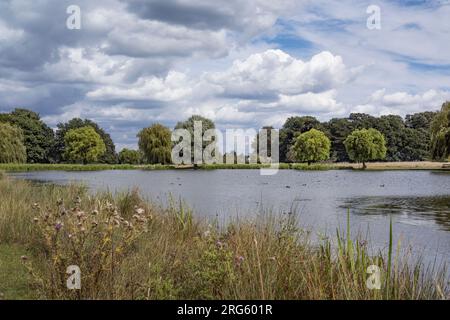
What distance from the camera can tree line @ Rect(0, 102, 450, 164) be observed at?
41.2 meters

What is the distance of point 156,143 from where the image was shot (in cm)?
6381

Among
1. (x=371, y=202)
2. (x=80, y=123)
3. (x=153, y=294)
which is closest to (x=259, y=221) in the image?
(x=153, y=294)

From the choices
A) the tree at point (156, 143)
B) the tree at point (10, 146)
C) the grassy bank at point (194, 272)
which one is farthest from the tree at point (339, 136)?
the grassy bank at point (194, 272)

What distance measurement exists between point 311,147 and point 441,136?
3848 cm

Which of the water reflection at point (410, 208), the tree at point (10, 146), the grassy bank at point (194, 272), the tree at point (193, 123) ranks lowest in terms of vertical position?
the water reflection at point (410, 208)

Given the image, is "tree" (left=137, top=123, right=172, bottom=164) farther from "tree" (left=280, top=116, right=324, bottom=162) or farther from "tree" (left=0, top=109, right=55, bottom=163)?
"tree" (left=280, top=116, right=324, bottom=162)

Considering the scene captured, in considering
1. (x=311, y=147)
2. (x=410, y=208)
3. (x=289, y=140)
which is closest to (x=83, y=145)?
(x=311, y=147)

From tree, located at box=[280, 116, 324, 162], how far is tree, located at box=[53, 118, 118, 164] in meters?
31.6

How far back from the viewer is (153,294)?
501cm

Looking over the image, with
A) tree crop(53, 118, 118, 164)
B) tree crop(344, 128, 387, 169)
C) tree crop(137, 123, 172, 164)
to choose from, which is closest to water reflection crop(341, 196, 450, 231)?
tree crop(137, 123, 172, 164)

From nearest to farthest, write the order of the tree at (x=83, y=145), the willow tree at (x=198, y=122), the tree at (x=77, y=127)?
the willow tree at (x=198, y=122) < the tree at (x=83, y=145) < the tree at (x=77, y=127)

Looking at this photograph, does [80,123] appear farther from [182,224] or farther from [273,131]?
[182,224]

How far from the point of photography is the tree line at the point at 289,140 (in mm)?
41188

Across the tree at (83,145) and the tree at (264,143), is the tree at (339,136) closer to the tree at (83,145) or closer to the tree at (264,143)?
the tree at (264,143)
